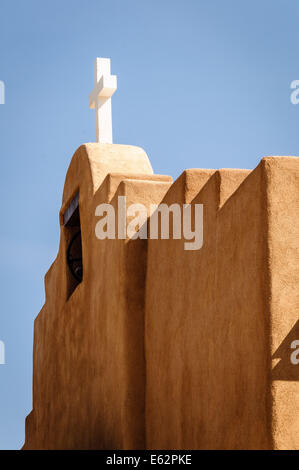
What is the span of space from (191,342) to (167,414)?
0.72 metres

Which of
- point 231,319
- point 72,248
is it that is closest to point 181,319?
point 231,319

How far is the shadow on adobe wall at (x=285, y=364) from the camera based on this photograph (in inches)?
163

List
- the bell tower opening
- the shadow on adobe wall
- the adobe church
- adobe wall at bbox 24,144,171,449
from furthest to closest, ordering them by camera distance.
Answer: the bell tower opening, adobe wall at bbox 24,144,171,449, the adobe church, the shadow on adobe wall

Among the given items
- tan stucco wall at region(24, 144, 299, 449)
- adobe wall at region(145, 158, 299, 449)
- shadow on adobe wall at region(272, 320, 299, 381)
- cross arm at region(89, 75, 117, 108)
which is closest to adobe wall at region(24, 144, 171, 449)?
tan stucco wall at region(24, 144, 299, 449)

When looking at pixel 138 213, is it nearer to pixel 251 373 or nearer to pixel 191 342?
pixel 191 342

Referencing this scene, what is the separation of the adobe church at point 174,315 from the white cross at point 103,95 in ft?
0.05

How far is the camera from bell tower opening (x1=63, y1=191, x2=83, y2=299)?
9188 millimetres

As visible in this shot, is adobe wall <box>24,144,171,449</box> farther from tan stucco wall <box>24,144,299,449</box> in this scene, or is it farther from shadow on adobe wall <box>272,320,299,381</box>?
shadow on adobe wall <box>272,320,299,381</box>

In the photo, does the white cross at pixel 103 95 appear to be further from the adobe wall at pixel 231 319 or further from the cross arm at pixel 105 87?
the adobe wall at pixel 231 319

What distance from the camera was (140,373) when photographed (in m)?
6.46

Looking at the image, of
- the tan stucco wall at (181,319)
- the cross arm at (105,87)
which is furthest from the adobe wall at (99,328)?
the cross arm at (105,87)

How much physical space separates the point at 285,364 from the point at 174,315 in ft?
5.96

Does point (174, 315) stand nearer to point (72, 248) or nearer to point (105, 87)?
point (72, 248)

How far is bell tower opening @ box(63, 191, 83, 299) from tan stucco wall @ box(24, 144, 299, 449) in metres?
0.07
